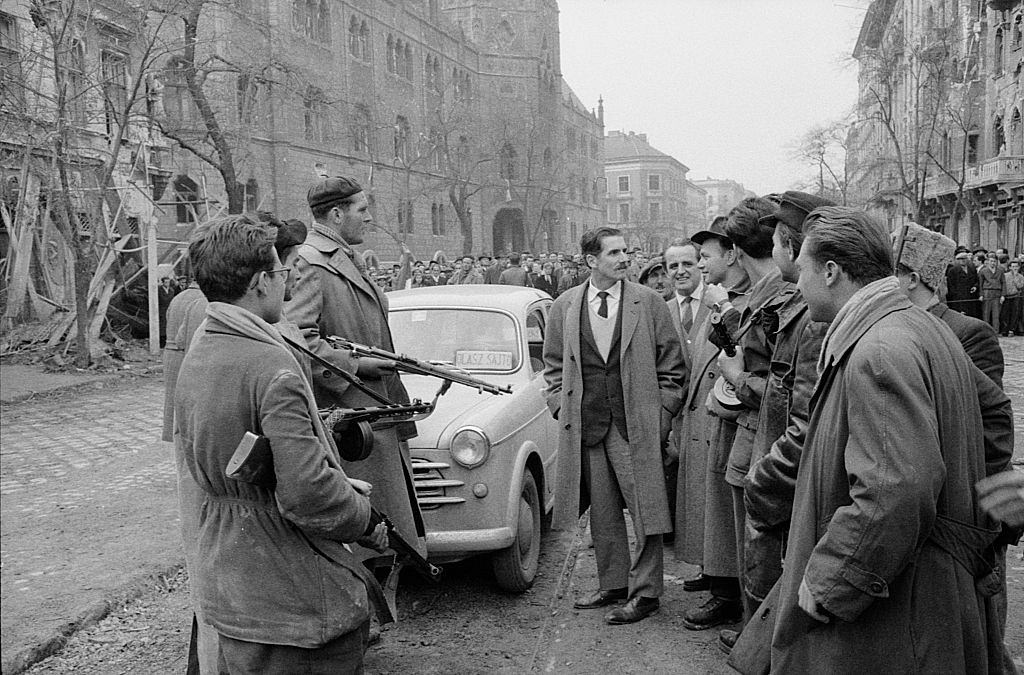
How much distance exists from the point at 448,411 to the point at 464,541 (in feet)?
2.65

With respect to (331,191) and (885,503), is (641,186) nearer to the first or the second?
(331,191)

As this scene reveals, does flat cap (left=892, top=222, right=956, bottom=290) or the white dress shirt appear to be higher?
flat cap (left=892, top=222, right=956, bottom=290)

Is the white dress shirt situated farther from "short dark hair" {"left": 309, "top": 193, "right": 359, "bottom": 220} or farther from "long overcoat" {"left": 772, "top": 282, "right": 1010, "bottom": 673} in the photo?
"long overcoat" {"left": 772, "top": 282, "right": 1010, "bottom": 673}

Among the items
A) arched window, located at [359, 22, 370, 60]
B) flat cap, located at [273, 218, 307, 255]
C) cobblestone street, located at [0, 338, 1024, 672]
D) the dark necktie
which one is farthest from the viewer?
arched window, located at [359, 22, 370, 60]

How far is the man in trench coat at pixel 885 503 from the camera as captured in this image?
7.35ft

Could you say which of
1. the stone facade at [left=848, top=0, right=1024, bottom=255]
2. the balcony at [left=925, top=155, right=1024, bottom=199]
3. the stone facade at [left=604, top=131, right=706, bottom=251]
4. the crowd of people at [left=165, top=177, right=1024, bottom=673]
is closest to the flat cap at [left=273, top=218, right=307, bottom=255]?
the crowd of people at [left=165, top=177, right=1024, bottom=673]

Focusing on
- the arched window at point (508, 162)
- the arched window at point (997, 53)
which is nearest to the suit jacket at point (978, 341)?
the arched window at point (997, 53)

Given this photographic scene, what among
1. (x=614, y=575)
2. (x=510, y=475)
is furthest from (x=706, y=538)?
(x=510, y=475)

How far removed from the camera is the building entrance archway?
2562 inches

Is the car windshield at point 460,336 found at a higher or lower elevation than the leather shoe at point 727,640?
higher

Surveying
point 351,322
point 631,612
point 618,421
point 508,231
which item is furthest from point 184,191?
point 508,231

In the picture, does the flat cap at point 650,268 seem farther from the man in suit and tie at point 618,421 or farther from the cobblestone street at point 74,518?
the cobblestone street at point 74,518

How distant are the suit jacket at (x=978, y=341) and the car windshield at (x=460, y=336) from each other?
3.08m

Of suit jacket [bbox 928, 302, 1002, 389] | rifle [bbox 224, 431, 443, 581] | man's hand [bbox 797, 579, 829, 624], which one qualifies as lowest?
man's hand [bbox 797, 579, 829, 624]
